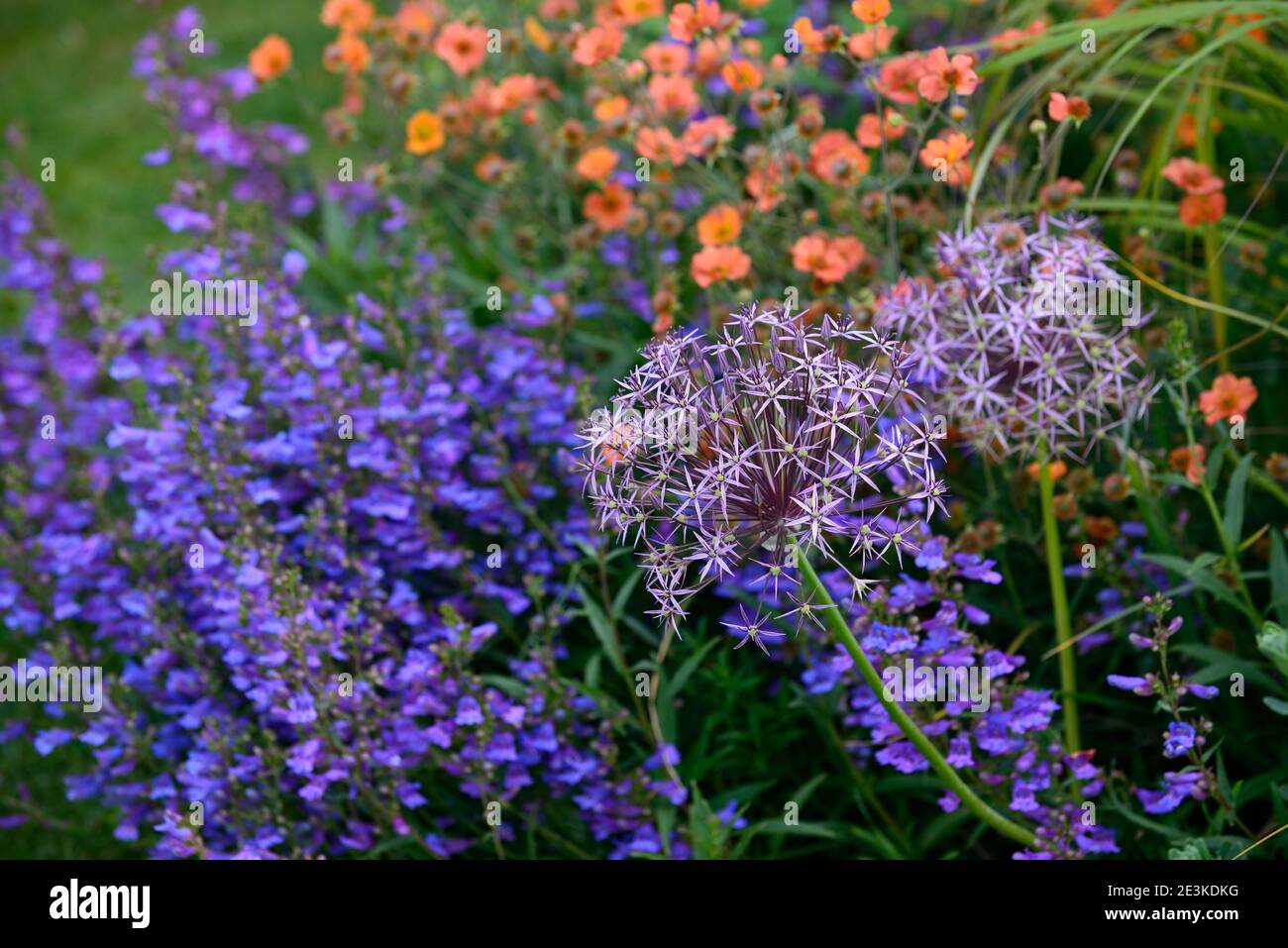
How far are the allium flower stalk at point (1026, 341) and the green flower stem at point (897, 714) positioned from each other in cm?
38

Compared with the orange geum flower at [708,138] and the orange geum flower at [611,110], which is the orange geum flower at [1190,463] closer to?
the orange geum flower at [708,138]

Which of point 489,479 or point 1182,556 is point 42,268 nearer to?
point 489,479

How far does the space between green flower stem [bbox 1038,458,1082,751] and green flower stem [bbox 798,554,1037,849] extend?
0.32 metres

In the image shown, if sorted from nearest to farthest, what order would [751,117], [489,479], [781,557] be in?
[781,557] < [489,479] < [751,117]

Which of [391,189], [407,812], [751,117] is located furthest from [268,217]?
[407,812]

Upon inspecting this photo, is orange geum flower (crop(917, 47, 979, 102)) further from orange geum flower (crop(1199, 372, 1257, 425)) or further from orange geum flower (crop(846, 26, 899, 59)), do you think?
orange geum flower (crop(1199, 372, 1257, 425))

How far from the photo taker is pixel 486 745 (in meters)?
2.89

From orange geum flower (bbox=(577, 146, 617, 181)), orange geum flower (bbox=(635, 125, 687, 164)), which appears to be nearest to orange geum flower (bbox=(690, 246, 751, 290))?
orange geum flower (bbox=(635, 125, 687, 164))

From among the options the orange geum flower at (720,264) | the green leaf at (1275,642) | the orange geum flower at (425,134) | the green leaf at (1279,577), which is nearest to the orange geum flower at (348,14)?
the orange geum flower at (425,134)

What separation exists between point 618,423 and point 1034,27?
5.32 ft

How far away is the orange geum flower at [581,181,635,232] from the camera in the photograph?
12.3 ft

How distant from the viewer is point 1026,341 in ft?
8.59

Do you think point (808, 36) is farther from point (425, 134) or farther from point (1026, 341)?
point (425, 134)

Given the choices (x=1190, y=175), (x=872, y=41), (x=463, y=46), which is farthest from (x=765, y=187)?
(x=463, y=46)
